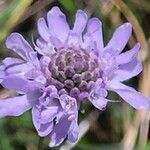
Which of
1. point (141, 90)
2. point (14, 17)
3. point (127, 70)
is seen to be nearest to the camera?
point (127, 70)

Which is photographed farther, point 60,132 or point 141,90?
point 141,90

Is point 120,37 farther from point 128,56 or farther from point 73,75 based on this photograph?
point 73,75

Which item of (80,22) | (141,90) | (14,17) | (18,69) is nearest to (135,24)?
(141,90)

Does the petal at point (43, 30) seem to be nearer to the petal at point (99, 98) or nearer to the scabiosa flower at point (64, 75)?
the scabiosa flower at point (64, 75)

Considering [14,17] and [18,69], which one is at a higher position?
[18,69]

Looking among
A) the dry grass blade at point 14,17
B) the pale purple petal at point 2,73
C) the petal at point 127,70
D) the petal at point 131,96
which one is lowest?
the petal at point 131,96

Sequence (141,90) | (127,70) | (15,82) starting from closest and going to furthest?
1. (15,82)
2. (127,70)
3. (141,90)

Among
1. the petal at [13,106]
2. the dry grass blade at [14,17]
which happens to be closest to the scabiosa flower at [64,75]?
the petal at [13,106]

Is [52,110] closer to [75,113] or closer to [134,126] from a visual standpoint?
[75,113]

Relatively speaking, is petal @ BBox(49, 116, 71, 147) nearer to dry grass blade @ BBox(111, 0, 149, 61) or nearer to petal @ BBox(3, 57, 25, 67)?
petal @ BBox(3, 57, 25, 67)
